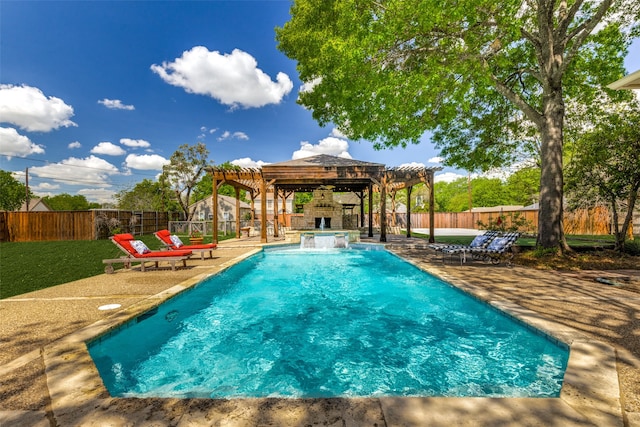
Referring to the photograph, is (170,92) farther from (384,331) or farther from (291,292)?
(384,331)

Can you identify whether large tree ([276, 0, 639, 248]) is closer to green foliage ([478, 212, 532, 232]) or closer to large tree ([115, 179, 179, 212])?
green foliage ([478, 212, 532, 232])

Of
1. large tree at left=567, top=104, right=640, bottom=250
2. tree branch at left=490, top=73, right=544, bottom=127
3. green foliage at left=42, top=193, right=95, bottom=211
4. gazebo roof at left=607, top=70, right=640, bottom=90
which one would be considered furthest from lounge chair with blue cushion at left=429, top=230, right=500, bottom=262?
green foliage at left=42, top=193, right=95, bottom=211

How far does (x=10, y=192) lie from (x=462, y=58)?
70.0m

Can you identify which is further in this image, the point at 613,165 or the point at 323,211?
the point at 323,211

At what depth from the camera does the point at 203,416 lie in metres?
1.87

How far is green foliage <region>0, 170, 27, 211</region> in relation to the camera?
150 ft

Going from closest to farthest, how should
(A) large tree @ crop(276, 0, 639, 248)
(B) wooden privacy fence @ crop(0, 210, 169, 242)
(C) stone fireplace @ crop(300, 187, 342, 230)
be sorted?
1. (A) large tree @ crop(276, 0, 639, 248)
2. (B) wooden privacy fence @ crop(0, 210, 169, 242)
3. (C) stone fireplace @ crop(300, 187, 342, 230)

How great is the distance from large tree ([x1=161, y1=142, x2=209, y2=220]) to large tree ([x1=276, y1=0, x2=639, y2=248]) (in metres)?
24.6

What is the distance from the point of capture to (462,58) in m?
8.34

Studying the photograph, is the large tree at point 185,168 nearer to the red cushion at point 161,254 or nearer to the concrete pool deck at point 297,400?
the red cushion at point 161,254

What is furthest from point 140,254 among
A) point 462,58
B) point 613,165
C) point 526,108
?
point 613,165

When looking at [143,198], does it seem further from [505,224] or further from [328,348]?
[328,348]

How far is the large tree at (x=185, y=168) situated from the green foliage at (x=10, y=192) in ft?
114

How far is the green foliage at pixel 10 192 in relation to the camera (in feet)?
150
